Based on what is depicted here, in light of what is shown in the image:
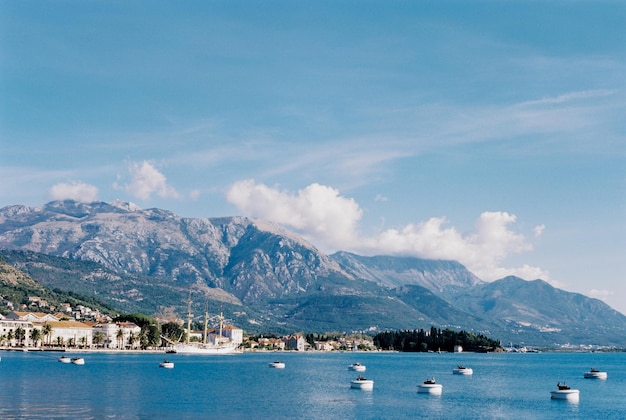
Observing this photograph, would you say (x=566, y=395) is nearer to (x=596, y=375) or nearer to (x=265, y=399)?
(x=265, y=399)

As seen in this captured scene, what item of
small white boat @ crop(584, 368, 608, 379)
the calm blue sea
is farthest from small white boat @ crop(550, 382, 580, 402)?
small white boat @ crop(584, 368, 608, 379)

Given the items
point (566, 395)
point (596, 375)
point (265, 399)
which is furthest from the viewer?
point (596, 375)

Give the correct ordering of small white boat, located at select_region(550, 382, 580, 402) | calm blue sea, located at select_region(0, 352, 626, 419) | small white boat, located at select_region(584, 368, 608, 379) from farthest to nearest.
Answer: small white boat, located at select_region(584, 368, 608, 379), small white boat, located at select_region(550, 382, 580, 402), calm blue sea, located at select_region(0, 352, 626, 419)

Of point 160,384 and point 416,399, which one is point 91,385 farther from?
point 416,399

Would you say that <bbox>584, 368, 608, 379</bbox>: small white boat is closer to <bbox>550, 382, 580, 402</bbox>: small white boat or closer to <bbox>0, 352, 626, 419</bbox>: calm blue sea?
<bbox>0, 352, 626, 419</bbox>: calm blue sea

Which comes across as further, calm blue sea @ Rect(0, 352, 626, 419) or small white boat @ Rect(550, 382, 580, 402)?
small white boat @ Rect(550, 382, 580, 402)

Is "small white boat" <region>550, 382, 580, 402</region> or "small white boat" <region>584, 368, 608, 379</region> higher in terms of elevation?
"small white boat" <region>550, 382, 580, 402</region>

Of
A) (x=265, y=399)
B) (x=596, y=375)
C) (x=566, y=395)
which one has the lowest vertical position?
(x=596, y=375)

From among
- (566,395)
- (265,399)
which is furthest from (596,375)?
(265,399)

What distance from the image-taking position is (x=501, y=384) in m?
162

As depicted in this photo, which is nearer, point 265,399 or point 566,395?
point 265,399

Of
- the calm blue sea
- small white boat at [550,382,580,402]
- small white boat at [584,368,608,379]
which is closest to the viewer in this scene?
the calm blue sea

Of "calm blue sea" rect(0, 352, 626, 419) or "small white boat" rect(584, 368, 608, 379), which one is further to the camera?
"small white boat" rect(584, 368, 608, 379)

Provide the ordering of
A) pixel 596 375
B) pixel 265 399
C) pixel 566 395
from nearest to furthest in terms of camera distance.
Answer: pixel 265 399, pixel 566 395, pixel 596 375
